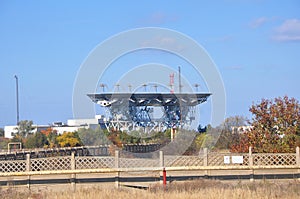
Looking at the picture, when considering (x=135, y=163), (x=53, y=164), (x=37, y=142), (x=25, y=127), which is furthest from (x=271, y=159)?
(x=25, y=127)

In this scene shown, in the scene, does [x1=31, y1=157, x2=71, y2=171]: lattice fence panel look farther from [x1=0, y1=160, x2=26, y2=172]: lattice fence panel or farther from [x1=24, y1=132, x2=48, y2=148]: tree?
[x1=24, y1=132, x2=48, y2=148]: tree

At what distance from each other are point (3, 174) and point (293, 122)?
44.5 ft

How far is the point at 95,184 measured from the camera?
20469 millimetres

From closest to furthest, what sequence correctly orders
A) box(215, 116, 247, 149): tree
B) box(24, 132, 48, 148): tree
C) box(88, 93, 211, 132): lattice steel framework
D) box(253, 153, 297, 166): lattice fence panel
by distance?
box(253, 153, 297, 166): lattice fence panel < box(215, 116, 247, 149): tree < box(88, 93, 211, 132): lattice steel framework < box(24, 132, 48, 148): tree

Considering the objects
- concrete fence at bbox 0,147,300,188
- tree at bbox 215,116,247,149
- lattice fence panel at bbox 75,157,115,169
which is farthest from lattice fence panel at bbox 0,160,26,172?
tree at bbox 215,116,247,149

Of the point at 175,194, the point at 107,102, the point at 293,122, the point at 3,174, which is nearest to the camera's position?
the point at 175,194

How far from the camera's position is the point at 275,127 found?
89.2ft

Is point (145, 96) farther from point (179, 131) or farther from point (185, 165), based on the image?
point (185, 165)

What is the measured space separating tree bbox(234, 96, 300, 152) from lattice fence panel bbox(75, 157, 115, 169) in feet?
27.0

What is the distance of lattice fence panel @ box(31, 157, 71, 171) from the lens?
21094 millimetres

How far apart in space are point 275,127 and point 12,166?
12.6 m

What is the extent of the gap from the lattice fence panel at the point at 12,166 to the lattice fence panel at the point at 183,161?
17.0ft

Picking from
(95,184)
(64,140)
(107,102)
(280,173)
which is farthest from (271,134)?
(64,140)

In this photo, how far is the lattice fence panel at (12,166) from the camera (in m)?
20.8
